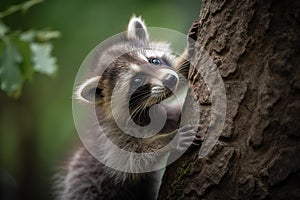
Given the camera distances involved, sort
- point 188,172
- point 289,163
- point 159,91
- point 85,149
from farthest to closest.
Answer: point 85,149
point 159,91
point 188,172
point 289,163

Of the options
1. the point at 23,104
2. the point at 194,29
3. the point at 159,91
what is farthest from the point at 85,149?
the point at 23,104

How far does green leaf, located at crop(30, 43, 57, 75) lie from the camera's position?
4301 millimetres

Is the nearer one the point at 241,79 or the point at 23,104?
the point at 241,79

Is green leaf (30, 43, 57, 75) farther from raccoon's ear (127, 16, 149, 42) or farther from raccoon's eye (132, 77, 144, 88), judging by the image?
raccoon's eye (132, 77, 144, 88)

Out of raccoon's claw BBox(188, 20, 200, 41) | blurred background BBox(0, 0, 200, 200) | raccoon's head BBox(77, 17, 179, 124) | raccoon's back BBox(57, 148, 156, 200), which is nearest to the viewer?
raccoon's claw BBox(188, 20, 200, 41)

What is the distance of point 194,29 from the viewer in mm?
3369

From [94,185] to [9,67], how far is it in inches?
42.2

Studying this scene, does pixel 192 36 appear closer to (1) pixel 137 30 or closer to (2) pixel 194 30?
(2) pixel 194 30

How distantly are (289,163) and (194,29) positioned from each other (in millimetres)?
1108

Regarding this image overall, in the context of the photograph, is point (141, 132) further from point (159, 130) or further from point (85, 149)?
point (85, 149)

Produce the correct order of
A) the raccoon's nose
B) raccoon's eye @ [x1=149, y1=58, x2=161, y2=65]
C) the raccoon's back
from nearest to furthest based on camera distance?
the raccoon's nose → raccoon's eye @ [x1=149, y1=58, x2=161, y2=65] → the raccoon's back

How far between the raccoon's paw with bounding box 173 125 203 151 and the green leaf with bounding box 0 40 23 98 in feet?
4.45

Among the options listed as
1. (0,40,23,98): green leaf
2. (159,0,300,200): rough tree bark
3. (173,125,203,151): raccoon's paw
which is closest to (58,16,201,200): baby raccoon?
(173,125,203,151): raccoon's paw

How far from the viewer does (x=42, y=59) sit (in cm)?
435
